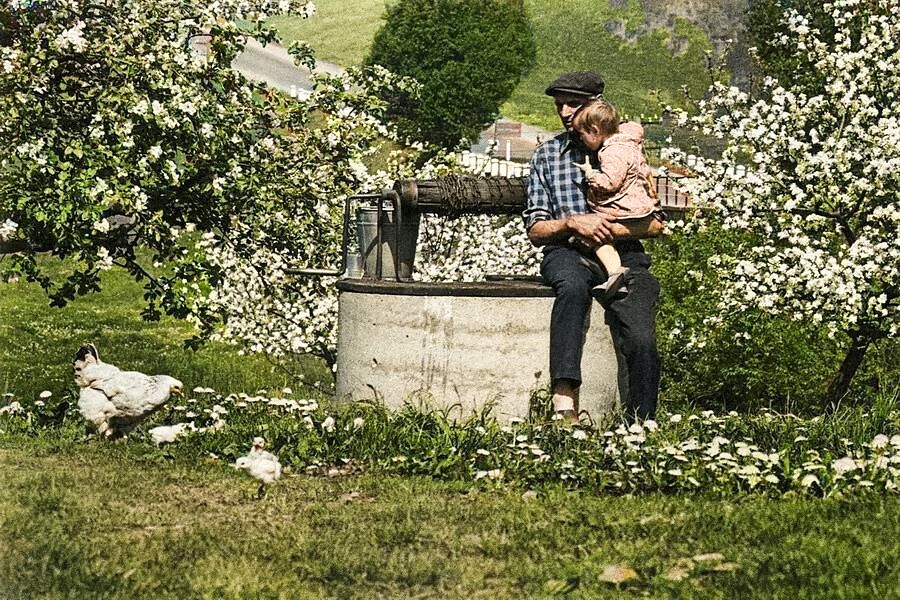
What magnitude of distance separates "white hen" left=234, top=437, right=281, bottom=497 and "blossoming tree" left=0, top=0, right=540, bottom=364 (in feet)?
9.33

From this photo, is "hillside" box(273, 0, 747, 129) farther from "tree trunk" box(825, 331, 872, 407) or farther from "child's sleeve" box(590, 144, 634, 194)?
"child's sleeve" box(590, 144, 634, 194)

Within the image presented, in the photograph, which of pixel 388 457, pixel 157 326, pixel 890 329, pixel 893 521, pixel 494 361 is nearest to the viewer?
pixel 893 521

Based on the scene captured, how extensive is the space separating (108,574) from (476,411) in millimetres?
3183

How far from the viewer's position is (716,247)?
34.9ft

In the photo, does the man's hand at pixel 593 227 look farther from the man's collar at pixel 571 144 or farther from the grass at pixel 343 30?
the grass at pixel 343 30

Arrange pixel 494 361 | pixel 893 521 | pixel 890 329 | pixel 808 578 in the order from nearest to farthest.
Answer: pixel 808 578 < pixel 893 521 < pixel 494 361 < pixel 890 329

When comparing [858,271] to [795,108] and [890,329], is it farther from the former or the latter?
[795,108]

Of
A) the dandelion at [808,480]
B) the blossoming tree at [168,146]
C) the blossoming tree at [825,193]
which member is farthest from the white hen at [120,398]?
the blossoming tree at [825,193]

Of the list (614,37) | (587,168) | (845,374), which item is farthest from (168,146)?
(614,37)

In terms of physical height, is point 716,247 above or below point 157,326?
above

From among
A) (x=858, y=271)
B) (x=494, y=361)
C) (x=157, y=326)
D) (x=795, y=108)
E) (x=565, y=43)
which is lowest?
(x=157, y=326)

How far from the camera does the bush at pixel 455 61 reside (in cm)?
2575

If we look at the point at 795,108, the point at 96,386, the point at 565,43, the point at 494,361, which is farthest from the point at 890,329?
the point at 565,43

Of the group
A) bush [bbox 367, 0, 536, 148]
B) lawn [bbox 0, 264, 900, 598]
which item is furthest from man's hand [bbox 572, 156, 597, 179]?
bush [bbox 367, 0, 536, 148]
